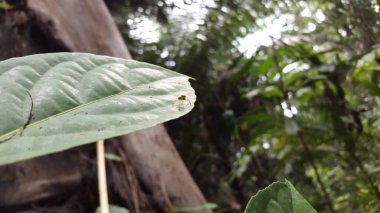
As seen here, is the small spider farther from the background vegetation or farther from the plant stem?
the background vegetation

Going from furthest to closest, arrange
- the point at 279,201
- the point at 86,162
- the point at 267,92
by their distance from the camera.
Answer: the point at 267,92 → the point at 86,162 → the point at 279,201

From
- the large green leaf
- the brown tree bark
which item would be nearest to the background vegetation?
the brown tree bark

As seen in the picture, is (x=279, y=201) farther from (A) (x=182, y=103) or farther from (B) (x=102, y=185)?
(B) (x=102, y=185)

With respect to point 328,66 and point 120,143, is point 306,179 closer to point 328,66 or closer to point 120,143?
point 328,66

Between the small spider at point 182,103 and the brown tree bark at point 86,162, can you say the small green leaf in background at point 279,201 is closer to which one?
the small spider at point 182,103

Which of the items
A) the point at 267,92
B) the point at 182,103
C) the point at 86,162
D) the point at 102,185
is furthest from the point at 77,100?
the point at 267,92

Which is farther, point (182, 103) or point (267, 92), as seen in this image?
point (267, 92)

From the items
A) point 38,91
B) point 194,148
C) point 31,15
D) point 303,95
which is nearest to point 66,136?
point 38,91
